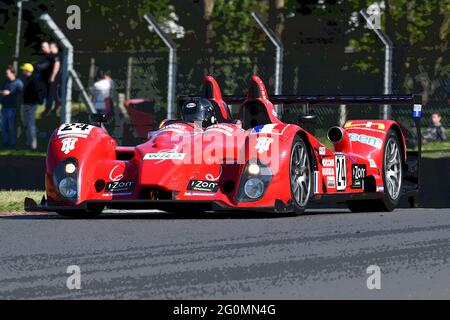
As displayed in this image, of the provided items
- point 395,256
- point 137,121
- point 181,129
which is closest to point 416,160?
point 181,129

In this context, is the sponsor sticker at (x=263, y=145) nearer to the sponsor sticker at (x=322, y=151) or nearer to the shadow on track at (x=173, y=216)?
the shadow on track at (x=173, y=216)

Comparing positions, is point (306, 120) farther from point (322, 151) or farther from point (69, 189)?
point (69, 189)

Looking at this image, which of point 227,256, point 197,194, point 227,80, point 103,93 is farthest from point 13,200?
point 227,80

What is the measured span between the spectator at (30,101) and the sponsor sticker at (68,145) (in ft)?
36.9

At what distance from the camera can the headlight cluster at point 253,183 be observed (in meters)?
12.2

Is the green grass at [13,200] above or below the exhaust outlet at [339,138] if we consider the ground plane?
below

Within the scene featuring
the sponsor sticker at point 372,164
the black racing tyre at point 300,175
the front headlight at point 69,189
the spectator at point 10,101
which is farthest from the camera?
the spectator at point 10,101

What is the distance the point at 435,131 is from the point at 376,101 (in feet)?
29.1

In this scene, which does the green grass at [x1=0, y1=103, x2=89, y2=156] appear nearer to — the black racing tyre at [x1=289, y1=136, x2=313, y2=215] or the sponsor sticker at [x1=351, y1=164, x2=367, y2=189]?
the sponsor sticker at [x1=351, y1=164, x2=367, y2=189]

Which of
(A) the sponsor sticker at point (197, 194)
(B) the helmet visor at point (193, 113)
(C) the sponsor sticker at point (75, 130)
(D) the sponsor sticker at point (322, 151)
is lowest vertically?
(A) the sponsor sticker at point (197, 194)

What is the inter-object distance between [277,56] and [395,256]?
1286 cm

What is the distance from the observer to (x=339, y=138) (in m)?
14.1

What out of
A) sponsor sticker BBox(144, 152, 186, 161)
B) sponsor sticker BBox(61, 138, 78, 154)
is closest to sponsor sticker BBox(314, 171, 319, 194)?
sponsor sticker BBox(144, 152, 186, 161)

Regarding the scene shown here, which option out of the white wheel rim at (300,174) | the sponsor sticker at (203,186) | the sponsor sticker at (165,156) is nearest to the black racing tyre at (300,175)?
the white wheel rim at (300,174)
